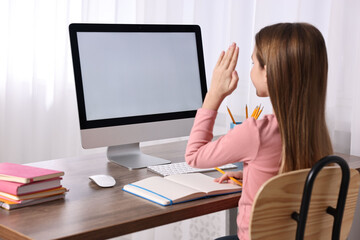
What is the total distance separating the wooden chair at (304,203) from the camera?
115cm

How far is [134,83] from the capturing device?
1.84 m

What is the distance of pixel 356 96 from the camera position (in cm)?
204

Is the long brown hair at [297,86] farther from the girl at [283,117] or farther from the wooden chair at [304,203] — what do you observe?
the wooden chair at [304,203]

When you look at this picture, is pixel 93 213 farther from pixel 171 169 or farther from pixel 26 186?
pixel 171 169

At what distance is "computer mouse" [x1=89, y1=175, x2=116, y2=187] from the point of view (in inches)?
59.7

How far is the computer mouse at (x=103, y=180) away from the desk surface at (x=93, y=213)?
1 cm

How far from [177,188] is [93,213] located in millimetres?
277

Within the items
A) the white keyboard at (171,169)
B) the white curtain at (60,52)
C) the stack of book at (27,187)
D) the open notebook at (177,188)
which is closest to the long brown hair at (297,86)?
the open notebook at (177,188)

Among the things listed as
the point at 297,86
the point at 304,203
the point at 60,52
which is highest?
the point at 297,86

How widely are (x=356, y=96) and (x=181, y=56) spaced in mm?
676

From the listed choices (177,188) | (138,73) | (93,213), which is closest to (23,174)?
(93,213)

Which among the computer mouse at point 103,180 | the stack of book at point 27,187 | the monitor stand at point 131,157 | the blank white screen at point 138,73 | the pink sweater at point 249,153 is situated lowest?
the monitor stand at point 131,157

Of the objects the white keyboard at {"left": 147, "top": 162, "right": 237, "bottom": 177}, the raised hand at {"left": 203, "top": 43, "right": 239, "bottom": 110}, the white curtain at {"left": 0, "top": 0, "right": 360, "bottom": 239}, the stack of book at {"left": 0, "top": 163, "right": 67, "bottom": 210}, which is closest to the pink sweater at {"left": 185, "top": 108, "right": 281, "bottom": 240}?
the raised hand at {"left": 203, "top": 43, "right": 239, "bottom": 110}

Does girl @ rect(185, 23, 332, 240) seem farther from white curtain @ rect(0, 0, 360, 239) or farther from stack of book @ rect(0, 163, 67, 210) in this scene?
white curtain @ rect(0, 0, 360, 239)
